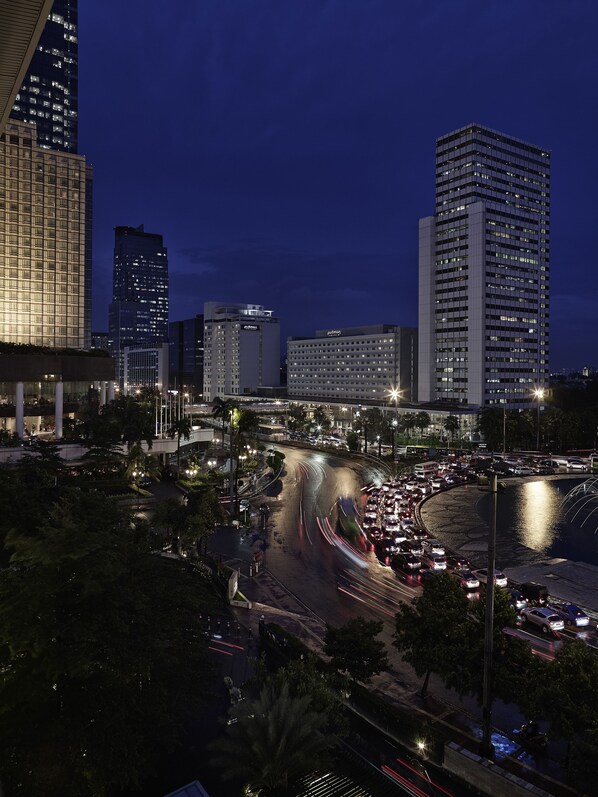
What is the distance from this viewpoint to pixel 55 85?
6462 inches

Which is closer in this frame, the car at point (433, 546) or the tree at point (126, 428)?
the car at point (433, 546)

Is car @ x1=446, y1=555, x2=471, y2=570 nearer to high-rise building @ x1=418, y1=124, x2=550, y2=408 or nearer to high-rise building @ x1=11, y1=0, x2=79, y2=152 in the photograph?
high-rise building @ x1=418, y1=124, x2=550, y2=408

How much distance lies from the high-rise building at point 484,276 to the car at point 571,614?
338 feet

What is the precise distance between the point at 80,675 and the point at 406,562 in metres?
29.2

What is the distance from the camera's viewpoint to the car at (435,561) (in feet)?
127

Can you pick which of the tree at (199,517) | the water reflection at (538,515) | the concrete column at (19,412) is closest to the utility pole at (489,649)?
the tree at (199,517)

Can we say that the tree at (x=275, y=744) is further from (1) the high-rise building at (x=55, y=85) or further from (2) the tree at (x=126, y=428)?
(1) the high-rise building at (x=55, y=85)

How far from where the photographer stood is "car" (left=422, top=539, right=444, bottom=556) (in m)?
41.9

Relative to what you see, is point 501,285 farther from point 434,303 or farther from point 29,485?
point 29,485

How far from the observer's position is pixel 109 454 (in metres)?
61.7

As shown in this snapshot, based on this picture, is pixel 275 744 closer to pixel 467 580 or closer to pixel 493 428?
pixel 467 580

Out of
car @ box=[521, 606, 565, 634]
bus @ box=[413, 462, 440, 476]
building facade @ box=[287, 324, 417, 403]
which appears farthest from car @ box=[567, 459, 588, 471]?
building facade @ box=[287, 324, 417, 403]

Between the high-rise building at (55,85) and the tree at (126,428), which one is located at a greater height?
the high-rise building at (55,85)

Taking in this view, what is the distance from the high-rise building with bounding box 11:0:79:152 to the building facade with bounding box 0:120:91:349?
183 feet
